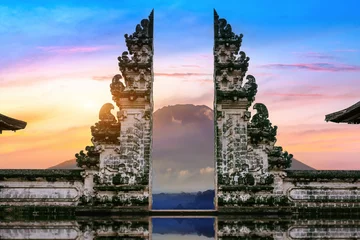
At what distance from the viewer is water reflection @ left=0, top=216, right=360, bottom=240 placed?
43.8ft

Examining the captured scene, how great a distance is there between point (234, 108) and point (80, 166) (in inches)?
241

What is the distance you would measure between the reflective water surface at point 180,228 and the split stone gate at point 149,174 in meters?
1.50

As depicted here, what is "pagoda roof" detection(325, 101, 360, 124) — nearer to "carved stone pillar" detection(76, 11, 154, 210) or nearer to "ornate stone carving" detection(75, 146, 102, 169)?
"carved stone pillar" detection(76, 11, 154, 210)

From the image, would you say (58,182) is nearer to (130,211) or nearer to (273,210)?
(130,211)

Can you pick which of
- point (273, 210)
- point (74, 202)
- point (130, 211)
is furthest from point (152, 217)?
point (273, 210)

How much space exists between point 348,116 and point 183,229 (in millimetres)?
6050

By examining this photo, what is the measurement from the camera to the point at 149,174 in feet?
66.3

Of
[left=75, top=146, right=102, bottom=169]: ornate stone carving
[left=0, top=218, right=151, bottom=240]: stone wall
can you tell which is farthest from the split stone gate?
[left=0, top=218, right=151, bottom=240]: stone wall

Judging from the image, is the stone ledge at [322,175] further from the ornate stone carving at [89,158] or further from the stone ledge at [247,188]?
the ornate stone carving at [89,158]

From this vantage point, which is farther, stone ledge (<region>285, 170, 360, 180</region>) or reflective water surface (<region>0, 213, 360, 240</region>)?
stone ledge (<region>285, 170, 360, 180</region>)

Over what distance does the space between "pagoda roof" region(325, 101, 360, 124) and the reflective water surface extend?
10.3ft

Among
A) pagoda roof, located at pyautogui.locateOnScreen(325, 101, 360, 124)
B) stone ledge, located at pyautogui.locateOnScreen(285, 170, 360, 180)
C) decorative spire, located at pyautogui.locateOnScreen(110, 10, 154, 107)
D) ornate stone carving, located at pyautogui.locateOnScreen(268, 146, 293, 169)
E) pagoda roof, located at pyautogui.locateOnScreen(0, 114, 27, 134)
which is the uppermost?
decorative spire, located at pyautogui.locateOnScreen(110, 10, 154, 107)

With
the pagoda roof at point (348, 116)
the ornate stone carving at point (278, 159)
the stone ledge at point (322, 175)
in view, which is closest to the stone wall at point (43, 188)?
the ornate stone carving at point (278, 159)

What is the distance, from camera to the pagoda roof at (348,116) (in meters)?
15.5
